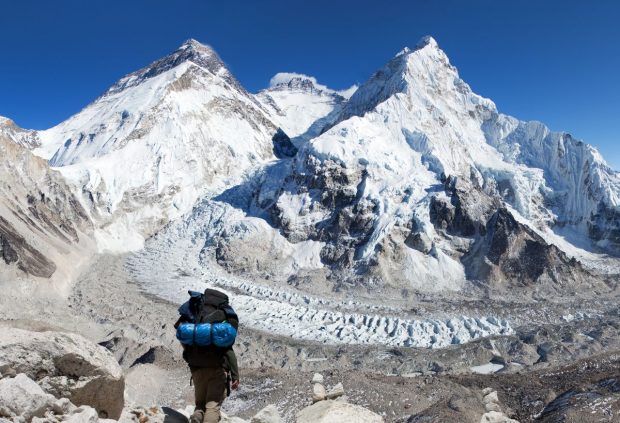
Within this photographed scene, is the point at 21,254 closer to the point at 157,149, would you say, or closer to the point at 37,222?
the point at 37,222

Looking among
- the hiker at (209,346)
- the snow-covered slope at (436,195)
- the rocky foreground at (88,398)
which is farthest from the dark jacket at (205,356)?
the snow-covered slope at (436,195)

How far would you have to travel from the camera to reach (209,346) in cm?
650

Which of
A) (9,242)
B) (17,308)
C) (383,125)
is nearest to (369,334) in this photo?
(17,308)

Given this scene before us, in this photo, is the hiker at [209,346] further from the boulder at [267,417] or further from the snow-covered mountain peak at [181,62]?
the snow-covered mountain peak at [181,62]

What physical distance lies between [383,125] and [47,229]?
2114 inches

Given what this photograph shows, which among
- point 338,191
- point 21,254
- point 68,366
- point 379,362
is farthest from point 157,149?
point 68,366

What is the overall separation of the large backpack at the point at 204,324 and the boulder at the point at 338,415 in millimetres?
2193

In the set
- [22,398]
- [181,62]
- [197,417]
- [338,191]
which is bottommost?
[197,417]

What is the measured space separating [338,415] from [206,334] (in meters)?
2.85

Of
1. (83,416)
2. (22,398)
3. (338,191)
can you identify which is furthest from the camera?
(338,191)

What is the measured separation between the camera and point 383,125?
268 feet

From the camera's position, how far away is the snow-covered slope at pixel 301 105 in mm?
139375

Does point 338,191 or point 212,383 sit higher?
point 338,191

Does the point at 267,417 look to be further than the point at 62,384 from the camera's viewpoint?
Yes
